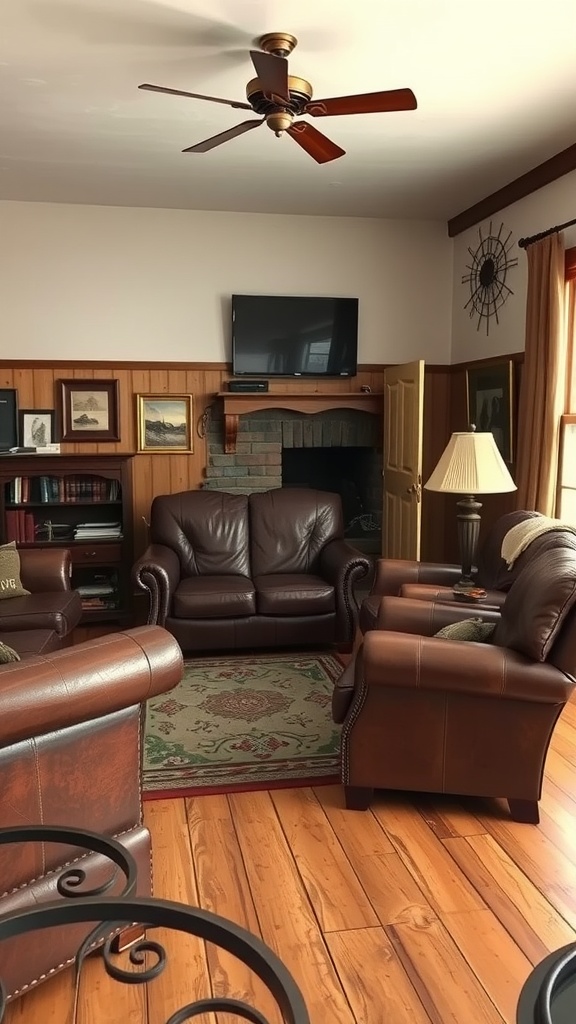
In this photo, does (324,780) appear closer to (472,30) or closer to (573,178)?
(472,30)

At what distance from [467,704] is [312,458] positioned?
373 cm

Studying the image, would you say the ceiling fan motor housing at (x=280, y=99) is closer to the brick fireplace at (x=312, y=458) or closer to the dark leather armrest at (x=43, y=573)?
the dark leather armrest at (x=43, y=573)

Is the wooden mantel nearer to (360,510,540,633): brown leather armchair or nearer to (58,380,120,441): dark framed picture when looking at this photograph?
(58,380,120,441): dark framed picture

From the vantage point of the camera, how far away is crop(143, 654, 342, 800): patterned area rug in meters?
3.00

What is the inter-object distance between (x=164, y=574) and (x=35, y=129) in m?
2.41

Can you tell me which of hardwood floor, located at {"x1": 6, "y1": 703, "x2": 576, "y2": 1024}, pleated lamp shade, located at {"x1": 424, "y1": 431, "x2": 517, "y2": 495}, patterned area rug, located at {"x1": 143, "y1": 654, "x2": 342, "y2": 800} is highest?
pleated lamp shade, located at {"x1": 424, "y1": 431, "x2": 517, "y2": 495}

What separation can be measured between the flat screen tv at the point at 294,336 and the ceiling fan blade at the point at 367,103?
102 inches

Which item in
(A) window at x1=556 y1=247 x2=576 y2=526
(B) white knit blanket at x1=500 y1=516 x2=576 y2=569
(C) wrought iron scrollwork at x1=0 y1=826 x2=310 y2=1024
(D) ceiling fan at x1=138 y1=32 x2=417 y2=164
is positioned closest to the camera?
(C) wrought iron scrollwork at x1=0 y1=826 x2=310 y2=1024

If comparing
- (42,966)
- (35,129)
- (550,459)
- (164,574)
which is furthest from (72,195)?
(42,966)

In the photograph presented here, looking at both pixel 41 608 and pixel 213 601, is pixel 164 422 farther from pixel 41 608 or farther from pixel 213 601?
pixel 41 608

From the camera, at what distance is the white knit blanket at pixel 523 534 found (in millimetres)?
3361

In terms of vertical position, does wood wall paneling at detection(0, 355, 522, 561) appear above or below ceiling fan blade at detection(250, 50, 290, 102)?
below

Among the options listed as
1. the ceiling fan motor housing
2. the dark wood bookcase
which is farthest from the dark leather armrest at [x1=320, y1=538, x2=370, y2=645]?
the ceiling fan motor housing

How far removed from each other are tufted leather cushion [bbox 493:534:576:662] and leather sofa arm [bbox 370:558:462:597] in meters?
1.27
